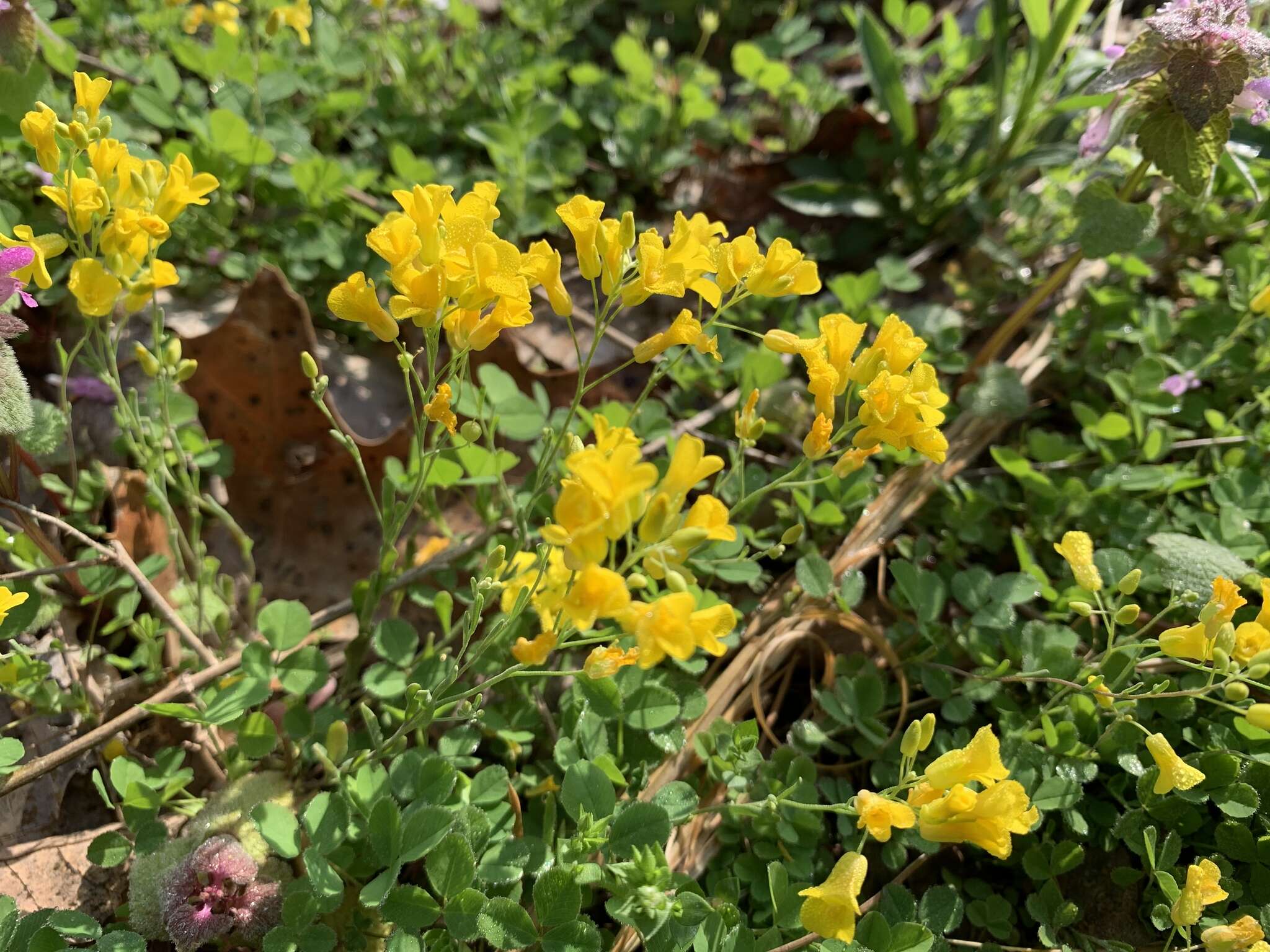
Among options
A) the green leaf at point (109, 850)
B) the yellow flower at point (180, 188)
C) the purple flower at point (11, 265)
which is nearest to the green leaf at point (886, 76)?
the yellow flower at point (180, 188)

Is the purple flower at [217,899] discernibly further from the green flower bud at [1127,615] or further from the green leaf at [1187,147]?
the green leaf at [1187,147]

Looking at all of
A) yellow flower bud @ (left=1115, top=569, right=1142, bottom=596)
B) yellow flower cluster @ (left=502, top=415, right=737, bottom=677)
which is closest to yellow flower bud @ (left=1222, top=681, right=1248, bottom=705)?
yellow flower bud @ (left=1115, top=569, right=1142, bottom=596)

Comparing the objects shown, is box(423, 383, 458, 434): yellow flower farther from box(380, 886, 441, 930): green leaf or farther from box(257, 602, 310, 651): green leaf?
box(380, 886, 441, 930): green leaf

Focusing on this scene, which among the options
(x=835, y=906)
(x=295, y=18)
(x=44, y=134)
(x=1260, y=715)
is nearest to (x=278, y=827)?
(x=835, y=906)

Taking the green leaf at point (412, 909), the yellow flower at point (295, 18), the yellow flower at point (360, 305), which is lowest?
the green leaf at point (412, 909)

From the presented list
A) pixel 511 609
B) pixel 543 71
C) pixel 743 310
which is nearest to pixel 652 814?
pixel 511 609

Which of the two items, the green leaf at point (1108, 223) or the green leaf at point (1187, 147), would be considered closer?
the green leaf at point (1187, 147)
